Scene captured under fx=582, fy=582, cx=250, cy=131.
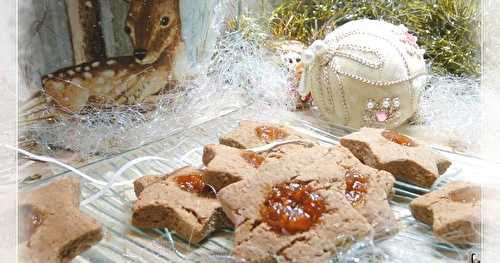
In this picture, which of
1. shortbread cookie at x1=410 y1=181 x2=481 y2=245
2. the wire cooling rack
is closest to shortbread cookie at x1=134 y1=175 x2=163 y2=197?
the wire cooling rack

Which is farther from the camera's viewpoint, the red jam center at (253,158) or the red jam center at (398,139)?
the red jam center at (398,139)

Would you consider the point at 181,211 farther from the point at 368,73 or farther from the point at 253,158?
the point at 368,73

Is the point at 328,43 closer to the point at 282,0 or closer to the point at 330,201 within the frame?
the point at 282,0

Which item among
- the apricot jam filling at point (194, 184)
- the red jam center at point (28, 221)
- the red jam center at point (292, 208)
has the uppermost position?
the red jam center at point (292, 208)

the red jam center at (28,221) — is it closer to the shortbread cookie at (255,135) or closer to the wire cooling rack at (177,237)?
the wire cooling rack at (177,237)

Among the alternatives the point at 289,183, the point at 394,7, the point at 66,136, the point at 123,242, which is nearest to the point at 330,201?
the point at 289,183

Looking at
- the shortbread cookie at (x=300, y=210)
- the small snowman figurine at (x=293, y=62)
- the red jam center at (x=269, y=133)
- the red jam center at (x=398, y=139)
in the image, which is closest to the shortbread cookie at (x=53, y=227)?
the shortbread cookie at (x=300, y=210)
